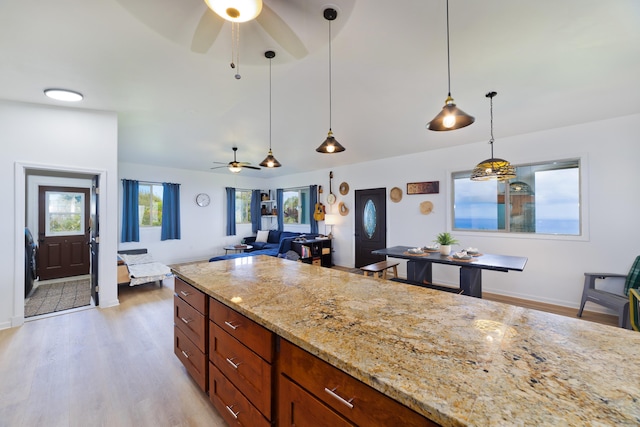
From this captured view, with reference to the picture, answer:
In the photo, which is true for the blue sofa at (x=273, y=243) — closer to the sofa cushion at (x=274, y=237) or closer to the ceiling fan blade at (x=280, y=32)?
the sofa cushion at (x=274, y=237)

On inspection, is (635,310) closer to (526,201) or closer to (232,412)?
(526,201)

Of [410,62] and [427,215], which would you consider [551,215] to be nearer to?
[427,215]

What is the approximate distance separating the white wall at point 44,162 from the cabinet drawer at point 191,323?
2.35m

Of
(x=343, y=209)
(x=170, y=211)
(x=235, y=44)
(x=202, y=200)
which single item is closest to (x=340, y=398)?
(x=235, y=44)

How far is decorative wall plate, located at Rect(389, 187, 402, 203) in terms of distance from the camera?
5.44 m

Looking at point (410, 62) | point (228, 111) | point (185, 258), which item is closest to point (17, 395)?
point (228, 111)

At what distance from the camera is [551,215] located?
3.92 m

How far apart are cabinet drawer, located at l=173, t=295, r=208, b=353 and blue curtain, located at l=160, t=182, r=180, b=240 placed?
527 cm

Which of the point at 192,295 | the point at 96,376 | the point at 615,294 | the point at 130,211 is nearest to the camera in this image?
the point at 192,295

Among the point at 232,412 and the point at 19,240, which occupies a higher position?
the point at 19,240

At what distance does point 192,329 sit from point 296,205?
20.4 feet

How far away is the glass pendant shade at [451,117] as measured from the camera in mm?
1767

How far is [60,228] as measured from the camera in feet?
17.4

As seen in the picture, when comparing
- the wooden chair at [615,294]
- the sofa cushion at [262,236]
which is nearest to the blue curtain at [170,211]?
the sofa cushion at [262,236]
